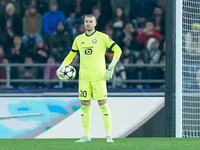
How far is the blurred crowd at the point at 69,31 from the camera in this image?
33.1 ft

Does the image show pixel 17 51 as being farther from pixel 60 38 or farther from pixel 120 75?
pixel 120 75

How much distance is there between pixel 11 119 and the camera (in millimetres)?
7906

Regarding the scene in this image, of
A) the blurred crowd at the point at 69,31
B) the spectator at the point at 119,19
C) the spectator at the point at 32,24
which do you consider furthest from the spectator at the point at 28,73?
the spectator at the point at 119,19

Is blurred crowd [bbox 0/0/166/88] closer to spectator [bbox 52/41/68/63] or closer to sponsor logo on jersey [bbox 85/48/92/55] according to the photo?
spectator [bbox 52/41/68/63]

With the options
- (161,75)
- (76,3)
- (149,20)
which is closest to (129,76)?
(161,75)

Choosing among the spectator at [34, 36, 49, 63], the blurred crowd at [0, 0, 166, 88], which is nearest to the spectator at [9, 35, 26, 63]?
the blurred crowd at [0, 0, 166, 88]

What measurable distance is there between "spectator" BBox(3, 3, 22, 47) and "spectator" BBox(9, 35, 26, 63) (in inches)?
9.5

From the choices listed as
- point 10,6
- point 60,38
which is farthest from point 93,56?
→ point 10,6

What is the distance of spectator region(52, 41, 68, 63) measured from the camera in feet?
34.6

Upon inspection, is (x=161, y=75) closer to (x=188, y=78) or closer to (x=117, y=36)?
(x=117, y=36)

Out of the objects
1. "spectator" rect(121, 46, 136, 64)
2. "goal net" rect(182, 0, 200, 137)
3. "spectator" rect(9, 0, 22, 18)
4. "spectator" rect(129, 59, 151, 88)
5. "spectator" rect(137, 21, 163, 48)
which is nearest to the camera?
"goal net" rect(182, 0, 200, 137)

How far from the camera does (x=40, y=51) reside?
10.5m

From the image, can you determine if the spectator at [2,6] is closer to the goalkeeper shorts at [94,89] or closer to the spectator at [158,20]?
the spectator at [158,20]

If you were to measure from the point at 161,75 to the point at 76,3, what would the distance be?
9.38ft
